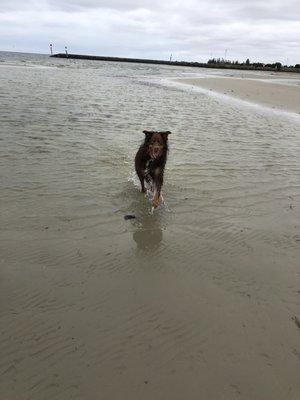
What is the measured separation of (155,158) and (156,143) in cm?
23

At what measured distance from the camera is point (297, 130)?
1195cm

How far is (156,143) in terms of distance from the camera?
5.58m

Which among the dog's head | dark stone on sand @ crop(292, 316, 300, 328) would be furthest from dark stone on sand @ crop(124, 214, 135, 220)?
dark stone on sand @ crop(292, 316, 300, 328)

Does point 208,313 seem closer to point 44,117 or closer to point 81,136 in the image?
Answer: point 81,136

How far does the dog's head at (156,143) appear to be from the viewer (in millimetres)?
5562

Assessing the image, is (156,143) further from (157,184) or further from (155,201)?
(155,201)

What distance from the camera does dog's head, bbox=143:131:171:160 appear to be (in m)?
5.56

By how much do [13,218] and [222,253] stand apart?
2.63 m

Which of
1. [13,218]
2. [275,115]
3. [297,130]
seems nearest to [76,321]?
[13,218]

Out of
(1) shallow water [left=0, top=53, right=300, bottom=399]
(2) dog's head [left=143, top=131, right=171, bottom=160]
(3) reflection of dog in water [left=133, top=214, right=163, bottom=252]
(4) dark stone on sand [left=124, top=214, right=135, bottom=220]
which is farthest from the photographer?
(2) dog's head [left=143, top=131, right=171, bottom=160]

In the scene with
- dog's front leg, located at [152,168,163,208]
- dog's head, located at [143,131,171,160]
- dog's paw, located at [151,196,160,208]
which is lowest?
dog's paw, located at [151,196,160,208]

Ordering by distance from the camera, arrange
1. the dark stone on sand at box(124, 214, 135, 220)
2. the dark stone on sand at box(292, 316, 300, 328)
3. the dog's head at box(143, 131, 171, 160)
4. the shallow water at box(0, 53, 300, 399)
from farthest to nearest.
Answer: the dog's head at box(143, 131, 171, 160) < the dark stone on sand at box(124, 214, 135, 220) < the dark stone on sand at box(292, 316, 300, 328) < the shallow water at box(0, 53, 300, 399)

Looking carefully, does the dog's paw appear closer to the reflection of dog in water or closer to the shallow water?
the shallow water

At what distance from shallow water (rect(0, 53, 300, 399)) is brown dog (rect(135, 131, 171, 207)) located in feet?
1.14
